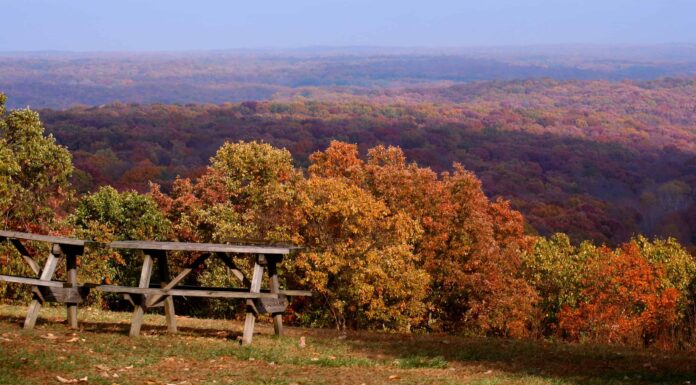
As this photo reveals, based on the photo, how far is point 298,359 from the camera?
1562 cm

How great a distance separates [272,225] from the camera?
38719 millimetres

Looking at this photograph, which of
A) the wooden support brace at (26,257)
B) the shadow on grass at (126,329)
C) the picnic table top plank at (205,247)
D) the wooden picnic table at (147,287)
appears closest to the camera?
the picnic table top plank at (205,247)

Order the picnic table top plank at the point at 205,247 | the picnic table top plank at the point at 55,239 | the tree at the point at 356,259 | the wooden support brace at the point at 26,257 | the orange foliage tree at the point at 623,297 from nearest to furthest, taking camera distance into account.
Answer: the picnic table top plank at the point at 205,247
the picnic table top plank at the point at 55,239
the wooden support brace at the point at 26,257
the tree at the point at 356,259
the orange foliage tree at the point at 623,297

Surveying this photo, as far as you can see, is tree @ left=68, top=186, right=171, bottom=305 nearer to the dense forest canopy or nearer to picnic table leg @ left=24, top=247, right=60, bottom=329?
the dense forest canopy

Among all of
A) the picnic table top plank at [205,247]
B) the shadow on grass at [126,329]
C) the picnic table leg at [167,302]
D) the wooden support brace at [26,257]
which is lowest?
the shadow on grass at [126,329]

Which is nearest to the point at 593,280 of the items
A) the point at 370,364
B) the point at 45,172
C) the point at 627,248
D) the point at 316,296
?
the point at 627,248

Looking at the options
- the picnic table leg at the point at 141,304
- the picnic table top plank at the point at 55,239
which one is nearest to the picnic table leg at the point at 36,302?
the picnic table top plank at the point at 55,239

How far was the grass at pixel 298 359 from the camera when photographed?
549 inches

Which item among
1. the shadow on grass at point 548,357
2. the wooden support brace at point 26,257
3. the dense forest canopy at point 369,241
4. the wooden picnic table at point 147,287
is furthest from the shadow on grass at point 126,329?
the dense forest canopy at point 369,241

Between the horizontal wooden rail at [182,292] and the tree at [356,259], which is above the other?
the horizontal wooden rail at [182,292]

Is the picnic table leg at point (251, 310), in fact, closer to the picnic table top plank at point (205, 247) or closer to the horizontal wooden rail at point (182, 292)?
the horizontal wooden rail at point (182, 292)

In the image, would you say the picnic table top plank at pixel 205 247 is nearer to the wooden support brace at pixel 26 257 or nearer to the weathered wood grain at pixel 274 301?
the weathered wood grain at pixel 274 301

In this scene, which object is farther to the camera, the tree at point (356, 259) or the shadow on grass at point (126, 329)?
the tree at point (356, 259)

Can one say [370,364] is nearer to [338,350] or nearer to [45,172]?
[338,350]
